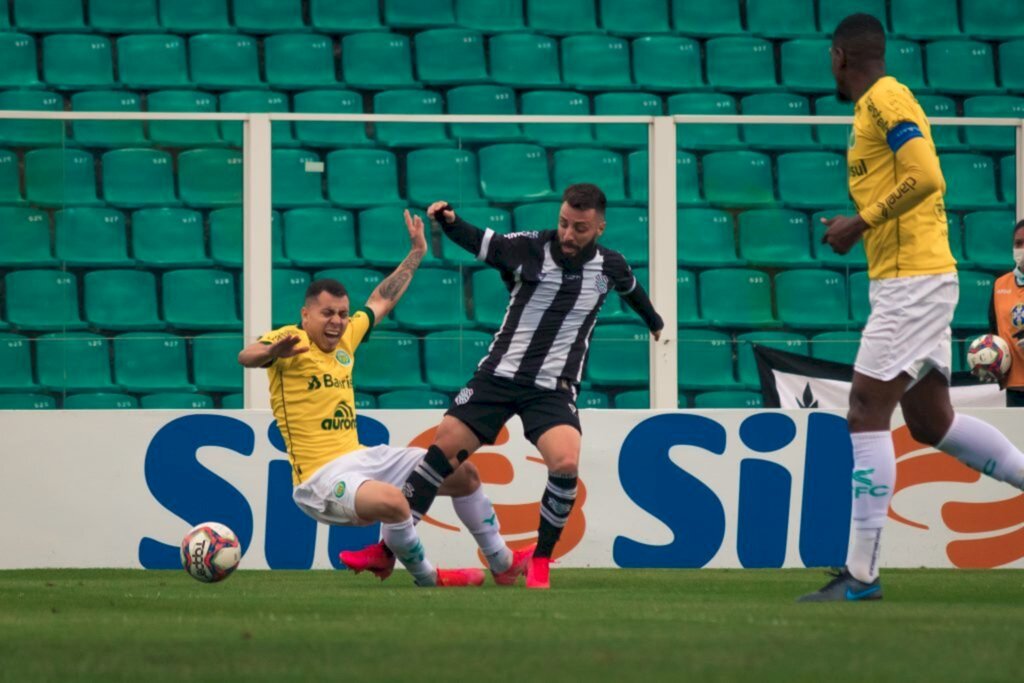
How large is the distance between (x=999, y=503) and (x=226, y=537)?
470 cm

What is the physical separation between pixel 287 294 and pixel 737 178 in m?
2.73

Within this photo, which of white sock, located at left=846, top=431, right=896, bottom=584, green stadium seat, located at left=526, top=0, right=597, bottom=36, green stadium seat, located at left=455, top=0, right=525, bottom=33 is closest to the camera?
white sock, located at left=846, top=431, right=896, bottom=584

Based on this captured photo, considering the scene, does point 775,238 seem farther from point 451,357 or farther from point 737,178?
point 451,357

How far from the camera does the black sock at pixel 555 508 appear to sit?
300 inches

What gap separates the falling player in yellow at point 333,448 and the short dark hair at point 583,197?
1190mm

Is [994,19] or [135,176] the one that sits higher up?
[994,19]

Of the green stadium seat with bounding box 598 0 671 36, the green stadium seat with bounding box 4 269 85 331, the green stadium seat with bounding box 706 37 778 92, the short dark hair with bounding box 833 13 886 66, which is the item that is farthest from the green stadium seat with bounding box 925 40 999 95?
the short dark hair with bounding box 833 13 886 66

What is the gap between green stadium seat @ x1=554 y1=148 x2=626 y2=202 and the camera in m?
9.71

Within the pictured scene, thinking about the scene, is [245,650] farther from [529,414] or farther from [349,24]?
[349,24]

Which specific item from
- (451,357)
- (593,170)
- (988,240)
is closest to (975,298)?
(988,240)

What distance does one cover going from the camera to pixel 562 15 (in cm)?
1490

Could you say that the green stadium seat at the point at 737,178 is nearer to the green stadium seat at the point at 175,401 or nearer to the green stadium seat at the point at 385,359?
the green stadium seat at the point at 385,359

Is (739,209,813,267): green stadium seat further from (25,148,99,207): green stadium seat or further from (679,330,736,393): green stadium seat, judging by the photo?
(25,148,99,207): green stadium seat

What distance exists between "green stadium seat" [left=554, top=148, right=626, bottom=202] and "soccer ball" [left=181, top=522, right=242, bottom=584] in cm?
319
